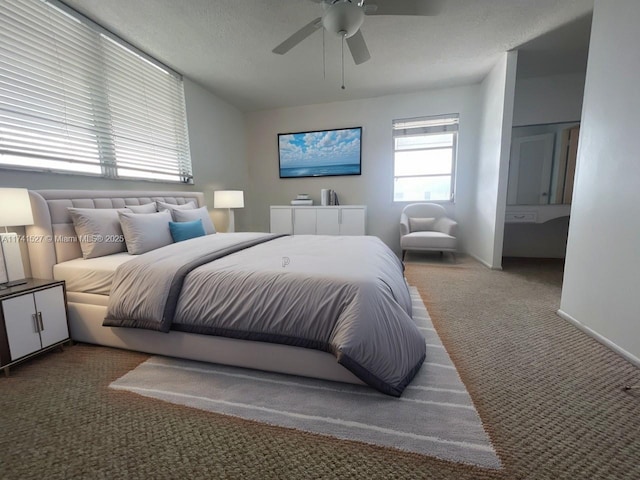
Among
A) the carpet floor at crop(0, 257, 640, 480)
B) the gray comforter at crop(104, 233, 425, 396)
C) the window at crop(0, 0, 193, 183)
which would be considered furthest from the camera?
the window at crop(0, 0, 193, 183)

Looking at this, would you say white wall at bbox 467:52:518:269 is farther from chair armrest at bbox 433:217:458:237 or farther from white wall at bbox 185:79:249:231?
white wall at bbox 185:79:249:231

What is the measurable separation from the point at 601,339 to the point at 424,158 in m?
3.49

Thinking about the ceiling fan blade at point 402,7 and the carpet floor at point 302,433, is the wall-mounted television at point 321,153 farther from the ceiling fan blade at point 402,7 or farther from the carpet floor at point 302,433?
the carpet floor at point 302,433

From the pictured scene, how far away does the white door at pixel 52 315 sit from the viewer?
167 cm

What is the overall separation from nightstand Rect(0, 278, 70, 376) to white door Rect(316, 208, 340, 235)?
3.36 meters

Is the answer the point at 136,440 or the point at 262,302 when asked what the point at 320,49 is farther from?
the point at 136,440

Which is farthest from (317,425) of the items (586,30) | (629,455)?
(586,30)

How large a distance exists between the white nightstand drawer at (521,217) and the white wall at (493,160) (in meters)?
0.33

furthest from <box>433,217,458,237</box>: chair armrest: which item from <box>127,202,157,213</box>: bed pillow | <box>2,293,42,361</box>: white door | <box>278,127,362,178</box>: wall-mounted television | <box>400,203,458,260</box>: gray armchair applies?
<box>2,293,42,361</box>: white door

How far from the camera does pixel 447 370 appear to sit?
4.99 feet

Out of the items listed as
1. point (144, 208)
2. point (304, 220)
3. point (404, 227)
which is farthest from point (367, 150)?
point (144, 208)

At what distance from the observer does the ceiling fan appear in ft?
6.07

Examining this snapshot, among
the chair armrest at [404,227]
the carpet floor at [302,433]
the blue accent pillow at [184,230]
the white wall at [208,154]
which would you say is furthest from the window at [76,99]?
the chair armrest at [404,227]

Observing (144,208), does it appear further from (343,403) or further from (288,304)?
(343,403)
